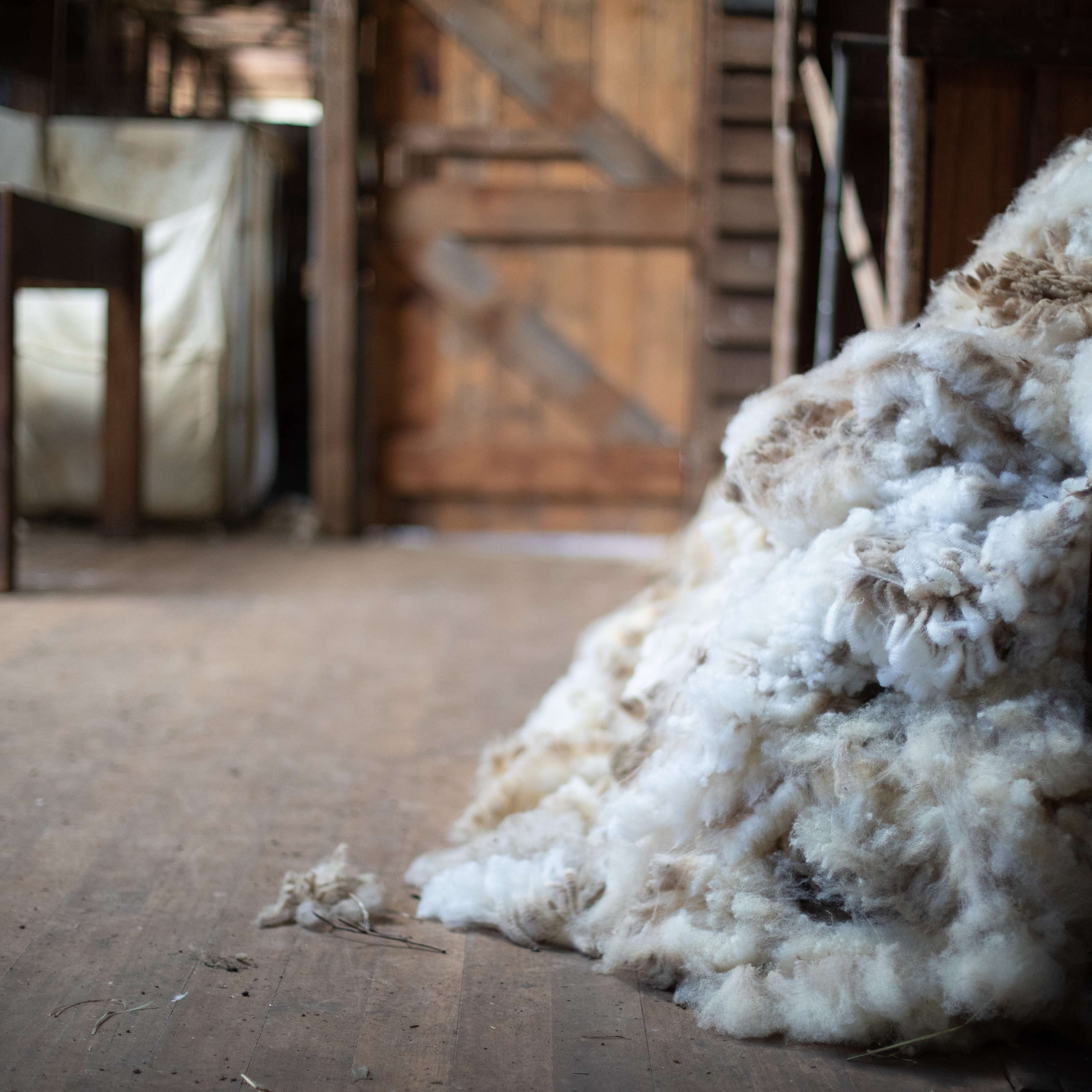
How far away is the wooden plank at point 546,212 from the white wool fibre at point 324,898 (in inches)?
122

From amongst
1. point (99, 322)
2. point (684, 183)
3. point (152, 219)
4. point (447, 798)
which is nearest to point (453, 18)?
point (684, 183)

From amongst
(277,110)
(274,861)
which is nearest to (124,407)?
(274,861)

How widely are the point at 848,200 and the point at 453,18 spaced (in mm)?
1924

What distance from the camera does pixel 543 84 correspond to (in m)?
4.18

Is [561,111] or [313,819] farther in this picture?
[561,111]

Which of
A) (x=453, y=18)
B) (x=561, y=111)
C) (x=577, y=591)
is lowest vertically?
(x=577, y=591)

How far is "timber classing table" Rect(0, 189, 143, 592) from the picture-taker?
308 cm

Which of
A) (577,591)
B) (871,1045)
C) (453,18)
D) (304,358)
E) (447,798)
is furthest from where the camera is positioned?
(304,358)

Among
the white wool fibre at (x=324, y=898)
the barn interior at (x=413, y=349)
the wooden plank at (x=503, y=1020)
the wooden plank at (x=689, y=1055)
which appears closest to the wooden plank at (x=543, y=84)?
the barn interior at (x=413, y=349)

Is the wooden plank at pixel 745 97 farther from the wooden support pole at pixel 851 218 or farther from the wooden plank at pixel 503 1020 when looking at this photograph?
the wooden plank at pixel 503 1020

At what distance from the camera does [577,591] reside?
11.8ft

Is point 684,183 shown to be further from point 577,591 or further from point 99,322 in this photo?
point 99,322

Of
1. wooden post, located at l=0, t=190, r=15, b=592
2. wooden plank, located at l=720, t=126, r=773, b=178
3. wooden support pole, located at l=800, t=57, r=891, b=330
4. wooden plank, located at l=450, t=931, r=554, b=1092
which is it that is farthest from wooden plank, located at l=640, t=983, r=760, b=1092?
wooden plank, located at l=720, t=126, r=773, b=178

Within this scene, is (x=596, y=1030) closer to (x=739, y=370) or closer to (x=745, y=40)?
(x=739, y=370)
